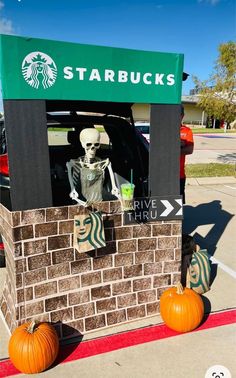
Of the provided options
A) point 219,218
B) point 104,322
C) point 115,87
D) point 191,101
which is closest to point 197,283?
point 104,322

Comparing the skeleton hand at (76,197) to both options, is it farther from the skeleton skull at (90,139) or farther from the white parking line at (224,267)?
the white parking line at (224,267)

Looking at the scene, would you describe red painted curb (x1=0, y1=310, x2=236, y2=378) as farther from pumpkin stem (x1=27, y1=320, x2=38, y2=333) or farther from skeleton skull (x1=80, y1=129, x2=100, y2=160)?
skeleton skull (x1=80, y1=129, x2=100, y2=160)

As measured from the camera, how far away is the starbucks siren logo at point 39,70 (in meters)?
2.49

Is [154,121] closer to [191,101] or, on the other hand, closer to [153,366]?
[153,366]

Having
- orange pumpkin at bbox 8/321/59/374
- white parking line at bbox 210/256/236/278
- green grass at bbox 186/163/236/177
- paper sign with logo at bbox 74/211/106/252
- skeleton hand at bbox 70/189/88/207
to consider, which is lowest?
white parking line at bbox 210/256/236/278

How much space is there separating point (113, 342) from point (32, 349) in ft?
2.41

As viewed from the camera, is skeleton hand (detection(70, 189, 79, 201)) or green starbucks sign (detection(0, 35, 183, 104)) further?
skeleton hand (detection(70, 189, 79, 201))

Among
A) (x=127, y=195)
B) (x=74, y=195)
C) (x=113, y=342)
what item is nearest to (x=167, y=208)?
(x=127, y=195)

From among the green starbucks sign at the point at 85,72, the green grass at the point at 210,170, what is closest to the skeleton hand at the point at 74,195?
the green starbucks sign at the point at 85,72

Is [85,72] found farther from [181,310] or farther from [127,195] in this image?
[181,310]

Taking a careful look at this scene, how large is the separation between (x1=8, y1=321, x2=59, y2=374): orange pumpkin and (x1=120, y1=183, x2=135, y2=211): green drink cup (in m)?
1.18

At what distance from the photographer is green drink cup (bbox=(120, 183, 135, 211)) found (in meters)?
2.82

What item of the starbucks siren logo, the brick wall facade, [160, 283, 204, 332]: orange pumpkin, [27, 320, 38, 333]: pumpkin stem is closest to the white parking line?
the brick wall facade

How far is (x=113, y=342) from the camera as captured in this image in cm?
288
